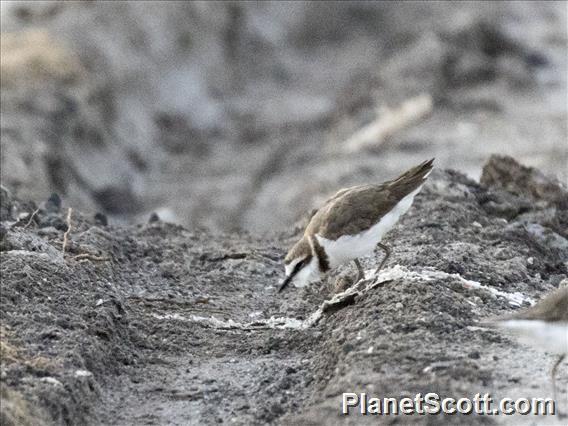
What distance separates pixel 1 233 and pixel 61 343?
63.5 inches

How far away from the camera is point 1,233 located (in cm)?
945

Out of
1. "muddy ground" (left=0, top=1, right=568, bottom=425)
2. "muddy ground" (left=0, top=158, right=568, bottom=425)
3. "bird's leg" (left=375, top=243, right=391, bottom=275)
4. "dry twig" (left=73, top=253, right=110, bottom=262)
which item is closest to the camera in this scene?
"muddy ground" (left=0, top=158, right=568, bottom=425)

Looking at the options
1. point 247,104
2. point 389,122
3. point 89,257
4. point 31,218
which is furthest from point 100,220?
point 247,104

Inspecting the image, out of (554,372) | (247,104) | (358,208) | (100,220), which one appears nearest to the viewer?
(554,372)

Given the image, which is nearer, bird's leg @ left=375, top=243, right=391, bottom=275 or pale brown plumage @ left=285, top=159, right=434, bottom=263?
pale brown plumage @ left=285, top=159, right=434, bottom=263

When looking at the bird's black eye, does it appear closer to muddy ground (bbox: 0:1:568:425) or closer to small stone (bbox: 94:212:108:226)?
muddy ground (bbox: 0:1:568:425)

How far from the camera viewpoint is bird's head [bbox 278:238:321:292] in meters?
9.35

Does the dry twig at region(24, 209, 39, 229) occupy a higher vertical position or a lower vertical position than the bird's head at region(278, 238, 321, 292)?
higher

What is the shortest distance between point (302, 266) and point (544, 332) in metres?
2.50

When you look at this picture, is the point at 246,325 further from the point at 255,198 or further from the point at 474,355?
the point at 255,198

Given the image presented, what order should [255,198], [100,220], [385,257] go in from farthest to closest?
[255,198], [100,220], [385,257]

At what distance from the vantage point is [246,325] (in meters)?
9.84

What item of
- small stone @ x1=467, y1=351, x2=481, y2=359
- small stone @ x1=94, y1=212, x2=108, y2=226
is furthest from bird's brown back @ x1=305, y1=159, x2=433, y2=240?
small stone @ x1=94, y1=212, x2=108, y2=226

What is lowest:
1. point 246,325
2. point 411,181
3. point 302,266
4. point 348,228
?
point 246,325
